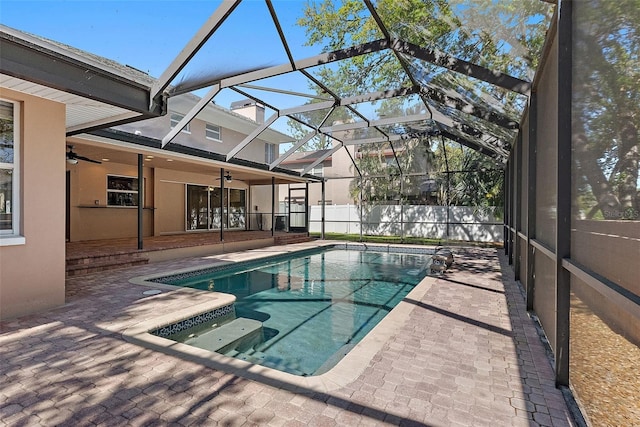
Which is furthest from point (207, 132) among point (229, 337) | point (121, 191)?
point (229, 337)

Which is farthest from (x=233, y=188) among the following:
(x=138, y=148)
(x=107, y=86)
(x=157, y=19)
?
(x=107, y=86)

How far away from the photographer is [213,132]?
14594 millimetres

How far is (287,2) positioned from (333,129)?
595cm

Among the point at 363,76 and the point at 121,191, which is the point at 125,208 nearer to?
the point at 121,191

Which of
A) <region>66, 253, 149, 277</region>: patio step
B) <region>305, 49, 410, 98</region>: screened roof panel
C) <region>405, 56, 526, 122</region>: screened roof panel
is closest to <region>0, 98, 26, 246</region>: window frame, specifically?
<region>66, 253, 149, 277</region>: patio step

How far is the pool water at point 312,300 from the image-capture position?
14.1 ft

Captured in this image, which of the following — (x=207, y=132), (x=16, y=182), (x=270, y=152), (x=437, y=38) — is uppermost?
(x=207, y=132)

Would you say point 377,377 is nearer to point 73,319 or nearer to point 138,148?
point 73,319

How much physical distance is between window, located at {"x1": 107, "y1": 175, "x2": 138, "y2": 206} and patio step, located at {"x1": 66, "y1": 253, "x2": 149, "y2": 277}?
3837 millimetres

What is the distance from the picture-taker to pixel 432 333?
3914mm

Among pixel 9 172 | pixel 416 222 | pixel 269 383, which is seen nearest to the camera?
pixel 269 383

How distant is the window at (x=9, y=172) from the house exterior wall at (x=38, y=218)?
2.8 inches

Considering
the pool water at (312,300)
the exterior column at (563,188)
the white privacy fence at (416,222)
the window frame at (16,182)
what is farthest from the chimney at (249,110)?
the exterior column at (563,188)

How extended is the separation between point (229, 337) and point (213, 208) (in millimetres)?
11483
